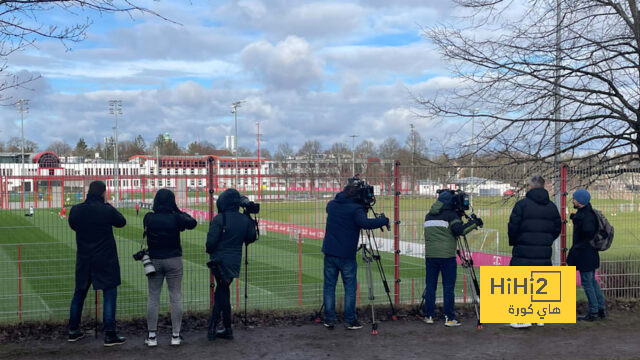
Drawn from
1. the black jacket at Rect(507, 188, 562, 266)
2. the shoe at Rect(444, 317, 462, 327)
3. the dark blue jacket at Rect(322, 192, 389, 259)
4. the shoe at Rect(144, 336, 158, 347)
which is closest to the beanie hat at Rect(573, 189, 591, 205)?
the black jacket at Rect(507, 188, 562, 266)

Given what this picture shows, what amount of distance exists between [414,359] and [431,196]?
306 cm

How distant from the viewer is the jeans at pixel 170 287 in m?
6.68

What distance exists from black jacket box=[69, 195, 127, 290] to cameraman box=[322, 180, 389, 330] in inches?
105

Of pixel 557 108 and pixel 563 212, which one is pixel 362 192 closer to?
pixel 563 212

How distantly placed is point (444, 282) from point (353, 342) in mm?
1579

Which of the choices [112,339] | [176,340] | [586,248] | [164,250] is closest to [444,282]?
[586,248]

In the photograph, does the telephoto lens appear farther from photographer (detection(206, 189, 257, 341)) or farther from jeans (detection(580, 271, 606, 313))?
jeans (detection(580, 271, 606, 313))

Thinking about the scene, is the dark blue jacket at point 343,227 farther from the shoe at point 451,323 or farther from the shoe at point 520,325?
the shoe at point 520,325

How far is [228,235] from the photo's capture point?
687 cm

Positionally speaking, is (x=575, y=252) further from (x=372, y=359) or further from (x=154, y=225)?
(x=154, y=225)

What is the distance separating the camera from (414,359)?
6.30 meters

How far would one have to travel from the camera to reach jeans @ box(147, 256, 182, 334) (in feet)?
21.9

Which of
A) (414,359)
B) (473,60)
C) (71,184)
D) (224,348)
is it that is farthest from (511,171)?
(71,184)

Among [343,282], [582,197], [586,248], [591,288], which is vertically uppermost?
[582,197]
